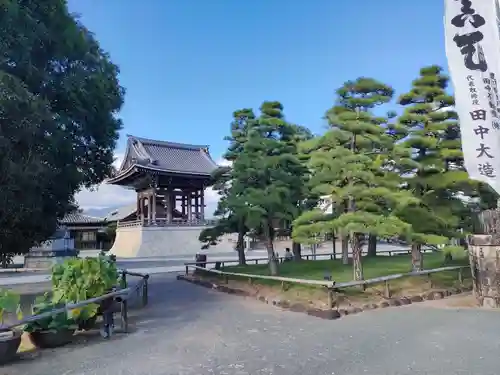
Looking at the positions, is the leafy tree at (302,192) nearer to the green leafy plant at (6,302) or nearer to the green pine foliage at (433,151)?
the green pine foliage at (433,151)

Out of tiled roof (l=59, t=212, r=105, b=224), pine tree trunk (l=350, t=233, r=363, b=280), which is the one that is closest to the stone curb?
pine tree trunk (l=350, t=233, r=363, b=280)

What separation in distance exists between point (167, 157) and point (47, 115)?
29.0 metres

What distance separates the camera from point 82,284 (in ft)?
21.8

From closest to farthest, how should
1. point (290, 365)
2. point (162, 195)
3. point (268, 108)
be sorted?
point (290, 365) → point (268, 108) → point (162, 195)

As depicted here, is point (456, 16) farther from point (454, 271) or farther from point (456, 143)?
point (454, 271)

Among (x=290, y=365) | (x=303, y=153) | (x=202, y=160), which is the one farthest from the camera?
(x=202, y=160)

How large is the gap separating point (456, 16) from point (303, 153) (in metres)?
7.03

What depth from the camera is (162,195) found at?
34125 millimetres

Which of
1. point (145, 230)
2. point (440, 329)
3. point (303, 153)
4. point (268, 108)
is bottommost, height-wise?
point (440, 329)

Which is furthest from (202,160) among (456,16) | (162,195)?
(456,16)

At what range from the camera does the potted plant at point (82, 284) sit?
21.2 ft

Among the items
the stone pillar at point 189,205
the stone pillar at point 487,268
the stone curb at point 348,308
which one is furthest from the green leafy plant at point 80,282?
the stone pillar at point 189,205

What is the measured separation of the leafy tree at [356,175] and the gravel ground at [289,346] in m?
1.86

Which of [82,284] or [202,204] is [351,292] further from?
[202,204]
